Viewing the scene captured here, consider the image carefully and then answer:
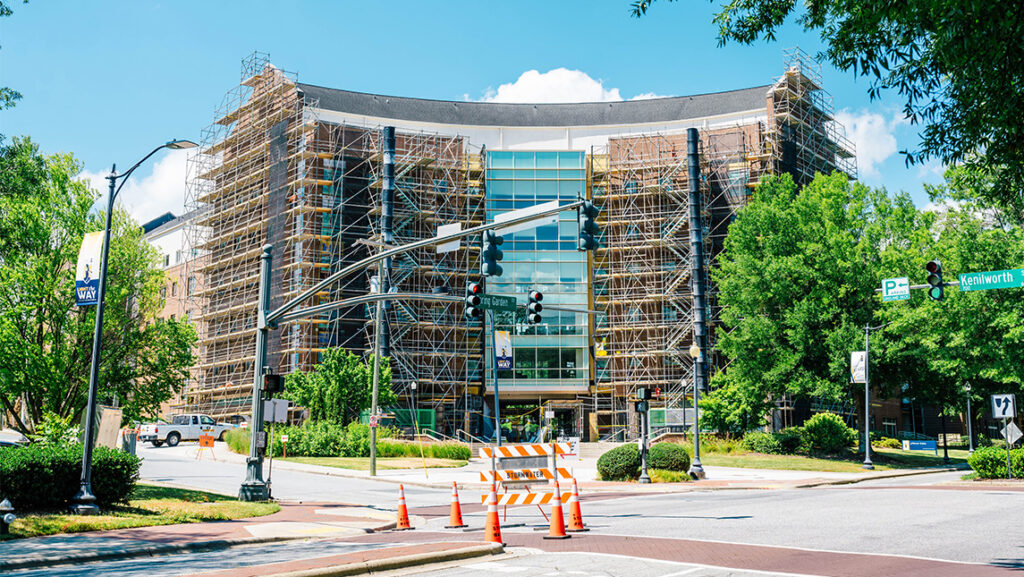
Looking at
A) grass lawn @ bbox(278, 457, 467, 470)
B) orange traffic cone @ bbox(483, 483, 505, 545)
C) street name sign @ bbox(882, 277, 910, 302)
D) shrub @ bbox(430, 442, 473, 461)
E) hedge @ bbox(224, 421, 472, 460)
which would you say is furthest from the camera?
shrub @ bbox(430, 442, 473, 461)

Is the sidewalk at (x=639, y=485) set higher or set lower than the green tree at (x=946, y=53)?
lower

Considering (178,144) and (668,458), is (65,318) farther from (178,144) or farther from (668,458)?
(668,458)

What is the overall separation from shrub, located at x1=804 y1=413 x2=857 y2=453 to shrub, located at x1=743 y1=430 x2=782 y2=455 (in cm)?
175

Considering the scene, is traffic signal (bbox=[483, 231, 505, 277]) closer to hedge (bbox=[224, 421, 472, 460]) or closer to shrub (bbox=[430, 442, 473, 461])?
hedge (bbox=[224, 421, 472, 460])

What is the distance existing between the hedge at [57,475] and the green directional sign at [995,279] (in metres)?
19.7

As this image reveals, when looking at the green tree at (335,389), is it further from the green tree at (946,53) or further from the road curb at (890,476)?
the green tree at (946,53)

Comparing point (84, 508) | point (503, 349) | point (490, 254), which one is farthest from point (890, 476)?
point (84, 508)

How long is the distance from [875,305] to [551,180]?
2715 centimetres

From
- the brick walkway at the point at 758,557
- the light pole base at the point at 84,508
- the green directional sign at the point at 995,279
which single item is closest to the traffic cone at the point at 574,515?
the brick walkway at the point at 758,557

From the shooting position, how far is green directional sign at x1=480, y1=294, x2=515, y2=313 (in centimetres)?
2077

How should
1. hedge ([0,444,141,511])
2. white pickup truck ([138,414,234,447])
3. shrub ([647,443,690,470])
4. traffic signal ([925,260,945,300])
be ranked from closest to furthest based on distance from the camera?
1. hedge ([0,444,141,511])
2. traffic signal ([925,260,945,300])
3. shrub ([647,443,690,470])
4. white pickup truck ([138,414,234,447])

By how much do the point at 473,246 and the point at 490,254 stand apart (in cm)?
4277

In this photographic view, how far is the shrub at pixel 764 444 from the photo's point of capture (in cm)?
4259

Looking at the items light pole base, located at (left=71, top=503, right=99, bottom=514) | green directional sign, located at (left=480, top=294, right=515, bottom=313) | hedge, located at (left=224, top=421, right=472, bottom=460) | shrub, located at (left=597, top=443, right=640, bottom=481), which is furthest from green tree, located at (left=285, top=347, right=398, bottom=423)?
light pole base, located at (left=71, top=503, right=99, bottom=514)
